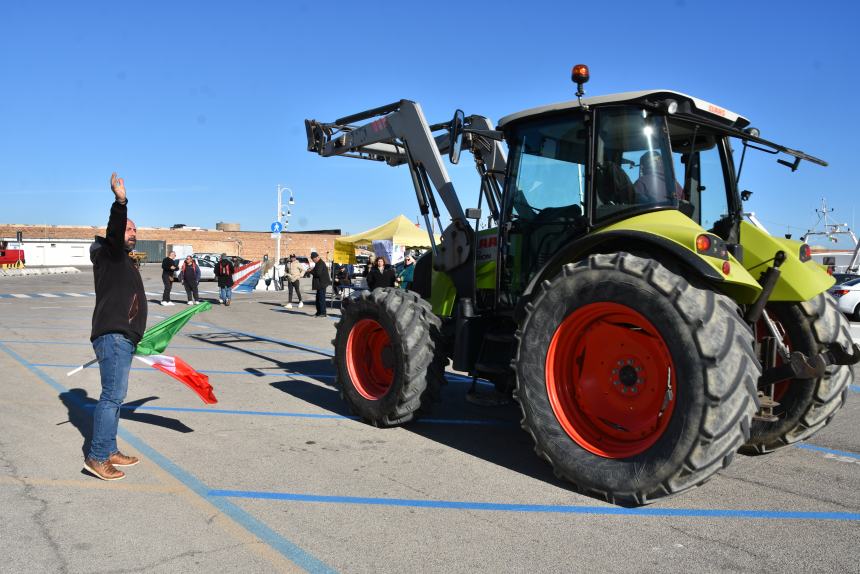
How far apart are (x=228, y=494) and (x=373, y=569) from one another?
4.83ft

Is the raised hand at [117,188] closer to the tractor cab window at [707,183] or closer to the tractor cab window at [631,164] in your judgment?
the tractor cab window at [631,164]

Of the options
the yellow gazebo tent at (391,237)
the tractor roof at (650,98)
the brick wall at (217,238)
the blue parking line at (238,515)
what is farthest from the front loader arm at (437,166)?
the brick wall at (217,238)

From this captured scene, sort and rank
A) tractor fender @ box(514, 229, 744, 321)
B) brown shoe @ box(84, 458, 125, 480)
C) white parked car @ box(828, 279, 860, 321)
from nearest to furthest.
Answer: tractor fender @ box(514, 229, 744, 321), brown shoe @ box(84, 458, 125, 480), white parked car @ box(828, 279, 860, 321)

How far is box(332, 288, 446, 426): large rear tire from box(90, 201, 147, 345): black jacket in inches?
84.2

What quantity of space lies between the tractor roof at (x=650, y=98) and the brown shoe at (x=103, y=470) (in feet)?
13.0

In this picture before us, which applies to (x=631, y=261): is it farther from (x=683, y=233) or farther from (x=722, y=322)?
(x=722, y=322)

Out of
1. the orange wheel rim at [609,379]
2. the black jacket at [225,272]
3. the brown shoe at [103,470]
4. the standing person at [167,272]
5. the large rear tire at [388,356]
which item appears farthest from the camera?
the standing person at [167,272]

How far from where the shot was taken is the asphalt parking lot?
3.62 meters

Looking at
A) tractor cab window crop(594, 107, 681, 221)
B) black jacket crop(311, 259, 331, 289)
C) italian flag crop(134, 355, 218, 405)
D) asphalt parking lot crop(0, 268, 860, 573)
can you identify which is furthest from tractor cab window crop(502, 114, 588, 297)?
black jacket crop(311, 259, 331, 289)

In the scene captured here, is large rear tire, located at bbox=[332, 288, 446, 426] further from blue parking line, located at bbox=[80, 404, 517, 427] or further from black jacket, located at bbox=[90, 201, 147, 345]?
black jacket, located at bbox=[90, 201, 147, 345]

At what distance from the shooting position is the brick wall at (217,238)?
7725 cm

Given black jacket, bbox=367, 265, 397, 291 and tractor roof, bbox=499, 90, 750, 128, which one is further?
black jacket, bbox=367, 265, 397, 291

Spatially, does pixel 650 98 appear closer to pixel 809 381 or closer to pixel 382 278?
pixel 809 381

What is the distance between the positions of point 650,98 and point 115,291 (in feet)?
13.2
